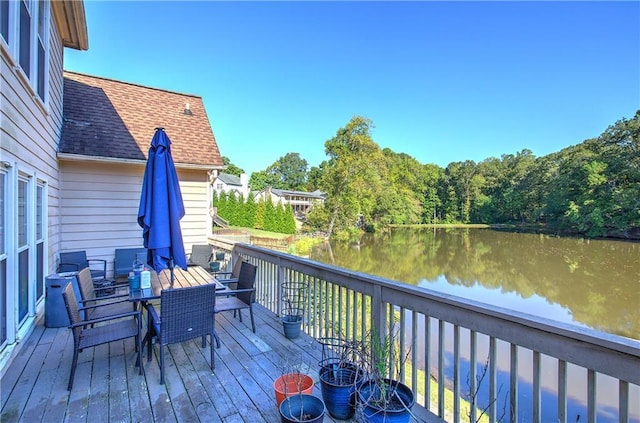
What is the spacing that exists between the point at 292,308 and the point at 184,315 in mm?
1369

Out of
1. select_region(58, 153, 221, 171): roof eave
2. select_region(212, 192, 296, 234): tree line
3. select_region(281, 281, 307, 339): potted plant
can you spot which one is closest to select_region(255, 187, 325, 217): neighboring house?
select_region(212, 192, 296, 234): tree line

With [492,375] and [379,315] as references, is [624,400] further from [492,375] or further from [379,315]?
[379,315]

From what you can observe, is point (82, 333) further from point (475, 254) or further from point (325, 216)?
point (325, 216)

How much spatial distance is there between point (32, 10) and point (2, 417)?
11.9 ft

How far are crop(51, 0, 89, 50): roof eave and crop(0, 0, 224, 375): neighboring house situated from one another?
1cm

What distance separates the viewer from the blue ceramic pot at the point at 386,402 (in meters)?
1.71

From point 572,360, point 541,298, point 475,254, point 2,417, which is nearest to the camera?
point 572,360

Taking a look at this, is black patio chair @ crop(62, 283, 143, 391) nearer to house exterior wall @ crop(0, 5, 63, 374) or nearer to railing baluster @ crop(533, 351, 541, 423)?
house exterior wall @ crop(0, 5, 63, 374)

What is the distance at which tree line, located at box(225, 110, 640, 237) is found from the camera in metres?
26.4

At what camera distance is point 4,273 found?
8.38 feet

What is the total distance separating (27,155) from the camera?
3.06 meters

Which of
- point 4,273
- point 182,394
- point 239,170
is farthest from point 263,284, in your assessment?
point 239,170

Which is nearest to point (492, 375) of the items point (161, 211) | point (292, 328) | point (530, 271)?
point (292, 328)

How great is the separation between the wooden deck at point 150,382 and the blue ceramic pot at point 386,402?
0.35m
